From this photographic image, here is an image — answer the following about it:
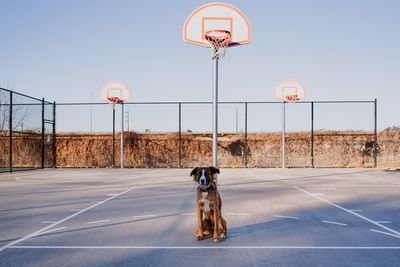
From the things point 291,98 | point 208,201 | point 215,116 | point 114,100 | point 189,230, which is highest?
point 291,98

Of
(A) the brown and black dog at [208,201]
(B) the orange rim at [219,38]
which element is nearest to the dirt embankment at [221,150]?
Result: (B) the orange rim at [219,38]

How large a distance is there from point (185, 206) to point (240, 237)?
228 centimetres

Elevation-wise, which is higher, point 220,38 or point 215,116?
point 220,38

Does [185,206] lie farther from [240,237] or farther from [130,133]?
[130,133]

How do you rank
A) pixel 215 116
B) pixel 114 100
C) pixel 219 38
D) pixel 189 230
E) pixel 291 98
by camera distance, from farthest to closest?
1. pixel 114 100
2. pixel 291 98
3. pixel 219 38
4. pixel 215 116
5. pixel 189 230

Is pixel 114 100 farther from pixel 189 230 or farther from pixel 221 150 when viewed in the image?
pixel 189 230

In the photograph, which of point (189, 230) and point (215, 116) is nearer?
point (189, 230)

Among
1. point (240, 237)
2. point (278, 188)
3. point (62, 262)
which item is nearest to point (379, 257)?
point (240, 237)

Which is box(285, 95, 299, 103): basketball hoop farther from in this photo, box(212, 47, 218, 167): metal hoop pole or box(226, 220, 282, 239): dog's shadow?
box(226, 220, 282, 239): dog's shadow

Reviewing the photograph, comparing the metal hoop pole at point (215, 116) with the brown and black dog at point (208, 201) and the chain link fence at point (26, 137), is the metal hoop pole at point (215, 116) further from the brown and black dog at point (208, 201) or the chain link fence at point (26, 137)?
the chain link fence at point (26, 137)

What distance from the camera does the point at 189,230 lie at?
441 centimetres

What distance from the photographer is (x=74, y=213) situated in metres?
5.54

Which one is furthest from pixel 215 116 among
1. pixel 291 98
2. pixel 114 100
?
pixel 114 100

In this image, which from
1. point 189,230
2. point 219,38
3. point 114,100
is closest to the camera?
point 189,230
